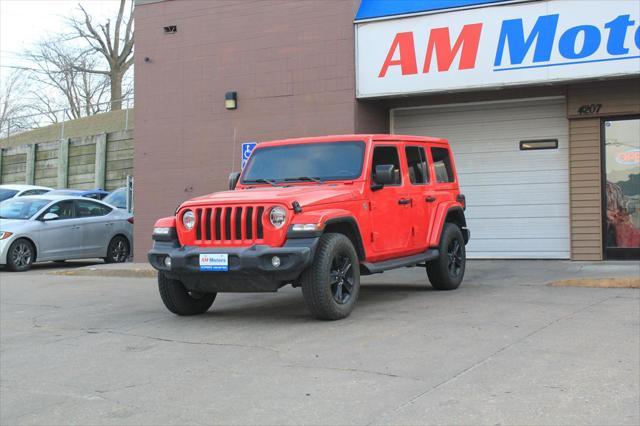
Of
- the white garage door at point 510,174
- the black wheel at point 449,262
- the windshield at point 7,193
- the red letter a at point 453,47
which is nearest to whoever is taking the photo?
the black wheel at point 449,262

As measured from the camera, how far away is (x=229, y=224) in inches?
287

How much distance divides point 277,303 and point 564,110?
24.1 feet

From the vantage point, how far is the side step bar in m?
7.93

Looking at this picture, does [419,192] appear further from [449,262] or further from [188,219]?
[188,219]

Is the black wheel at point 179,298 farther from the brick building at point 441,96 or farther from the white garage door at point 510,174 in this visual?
the white garage door at point 510,174

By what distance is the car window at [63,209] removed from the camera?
1542cm

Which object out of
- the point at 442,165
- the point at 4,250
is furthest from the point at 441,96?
the point at 4,250

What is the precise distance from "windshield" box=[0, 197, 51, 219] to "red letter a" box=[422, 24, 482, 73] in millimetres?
8576

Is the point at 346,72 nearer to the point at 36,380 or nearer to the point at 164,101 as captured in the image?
the point at 164,101

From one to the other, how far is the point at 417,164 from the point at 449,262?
1407 millimetres

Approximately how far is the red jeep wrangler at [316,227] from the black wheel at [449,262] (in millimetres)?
16

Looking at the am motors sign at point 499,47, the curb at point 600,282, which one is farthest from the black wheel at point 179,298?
the am motors sign at point 499,47

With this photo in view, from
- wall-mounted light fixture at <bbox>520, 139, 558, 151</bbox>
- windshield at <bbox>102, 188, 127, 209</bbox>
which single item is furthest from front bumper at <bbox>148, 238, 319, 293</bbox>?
windshield at <bbox>102, 188, 127, 209</bbox>

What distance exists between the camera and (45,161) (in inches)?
1243
